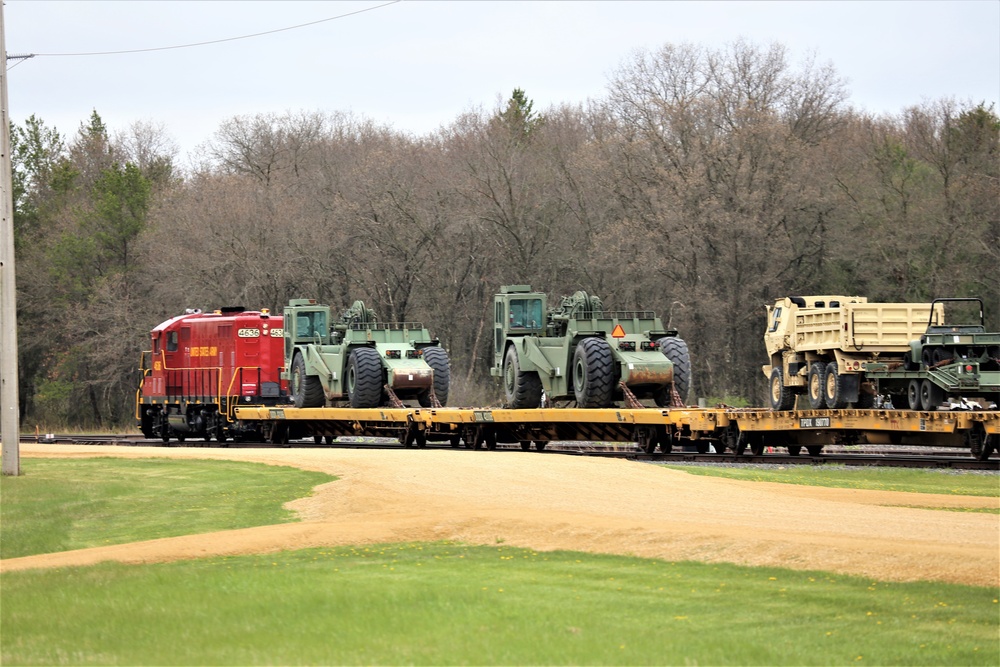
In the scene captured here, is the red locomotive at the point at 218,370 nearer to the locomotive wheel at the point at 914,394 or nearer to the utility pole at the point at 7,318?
the utility pole at the point at 7,318

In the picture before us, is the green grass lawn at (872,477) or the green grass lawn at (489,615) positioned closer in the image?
the green grass lawn at (489,615)

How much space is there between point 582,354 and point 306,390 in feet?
35.7

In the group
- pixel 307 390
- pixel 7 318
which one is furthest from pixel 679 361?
pixel 7 318

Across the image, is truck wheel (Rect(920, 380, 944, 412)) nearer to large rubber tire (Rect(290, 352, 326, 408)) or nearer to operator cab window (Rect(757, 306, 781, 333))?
operator cab window (Rect(757, 306, 781, 333))

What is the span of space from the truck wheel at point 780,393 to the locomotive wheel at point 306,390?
40.4 feet

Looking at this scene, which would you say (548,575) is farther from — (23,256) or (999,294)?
(23,256)

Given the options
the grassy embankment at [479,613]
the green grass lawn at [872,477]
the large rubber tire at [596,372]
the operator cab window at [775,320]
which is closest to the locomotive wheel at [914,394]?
the green grass lawn at [872,477]

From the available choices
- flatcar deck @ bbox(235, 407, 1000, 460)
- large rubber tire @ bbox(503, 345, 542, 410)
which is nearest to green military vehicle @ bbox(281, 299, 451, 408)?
flatcar deck @ bbox(235, 407, 1000, 460)

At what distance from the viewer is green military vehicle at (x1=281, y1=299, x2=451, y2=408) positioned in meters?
34.2

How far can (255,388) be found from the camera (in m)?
40.3

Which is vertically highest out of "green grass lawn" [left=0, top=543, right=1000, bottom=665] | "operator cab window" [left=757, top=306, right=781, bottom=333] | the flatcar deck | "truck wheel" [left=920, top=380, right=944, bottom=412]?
"operator cab window" [left=757, top=306, right=781, bottom=333]

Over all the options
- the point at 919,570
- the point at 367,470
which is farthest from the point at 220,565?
the point at 367,470

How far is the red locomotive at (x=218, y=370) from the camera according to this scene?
4025cm

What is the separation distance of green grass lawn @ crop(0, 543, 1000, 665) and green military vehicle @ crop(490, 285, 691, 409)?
47.4 feet
